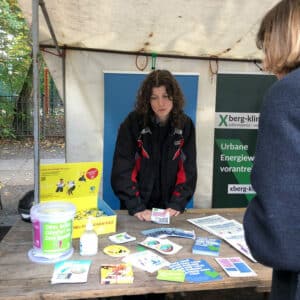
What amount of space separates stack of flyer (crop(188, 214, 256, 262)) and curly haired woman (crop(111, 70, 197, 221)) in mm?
233

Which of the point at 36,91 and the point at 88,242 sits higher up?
the point at 36,91

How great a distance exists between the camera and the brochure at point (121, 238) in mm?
1932

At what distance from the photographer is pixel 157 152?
8.41 ft

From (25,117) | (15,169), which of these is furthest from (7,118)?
(15,169)

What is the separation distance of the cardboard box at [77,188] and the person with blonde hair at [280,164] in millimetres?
1151

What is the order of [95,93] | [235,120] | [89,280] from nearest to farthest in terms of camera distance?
[89,280]
[95,93]
[235,120]

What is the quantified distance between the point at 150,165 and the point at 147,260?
97cm

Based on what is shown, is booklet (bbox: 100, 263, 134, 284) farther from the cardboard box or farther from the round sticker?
the cardboard box

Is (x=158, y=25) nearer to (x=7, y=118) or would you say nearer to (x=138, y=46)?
(x=138, y=46)

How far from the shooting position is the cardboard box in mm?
1979

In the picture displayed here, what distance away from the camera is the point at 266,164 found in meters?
0.93

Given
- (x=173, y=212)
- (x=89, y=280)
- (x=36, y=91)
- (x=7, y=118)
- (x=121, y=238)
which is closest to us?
(x=89, y=280)

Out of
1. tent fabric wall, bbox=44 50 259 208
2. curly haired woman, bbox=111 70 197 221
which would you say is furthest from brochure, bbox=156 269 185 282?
tent fabric wall, bbox=44 50 259 208

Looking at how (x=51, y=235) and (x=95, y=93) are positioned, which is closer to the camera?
(x=51, y=235)
